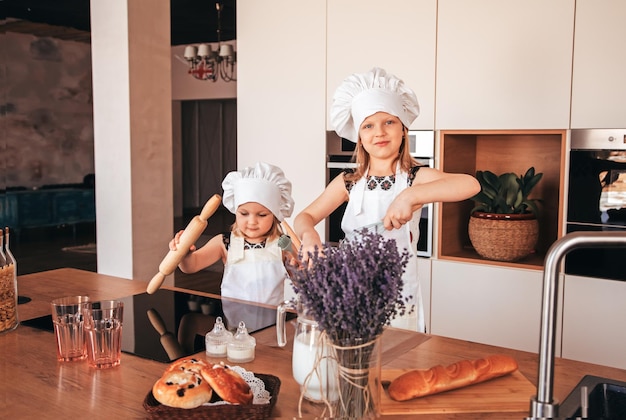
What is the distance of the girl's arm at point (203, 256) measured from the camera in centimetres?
213

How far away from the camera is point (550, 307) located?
0.77m

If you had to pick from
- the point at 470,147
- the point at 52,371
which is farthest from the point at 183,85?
the point at 52,371

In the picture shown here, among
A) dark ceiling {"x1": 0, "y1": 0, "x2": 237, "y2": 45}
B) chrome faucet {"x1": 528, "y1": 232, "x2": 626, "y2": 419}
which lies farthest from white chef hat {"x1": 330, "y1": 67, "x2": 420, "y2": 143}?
dark ceiling {"x1": 0, "y1": 0, "x2": 237, "y2": 45}

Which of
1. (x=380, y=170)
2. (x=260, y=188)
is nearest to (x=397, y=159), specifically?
(x=380, y=170)

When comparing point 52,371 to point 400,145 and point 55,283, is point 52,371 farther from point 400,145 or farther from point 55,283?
point 400,145

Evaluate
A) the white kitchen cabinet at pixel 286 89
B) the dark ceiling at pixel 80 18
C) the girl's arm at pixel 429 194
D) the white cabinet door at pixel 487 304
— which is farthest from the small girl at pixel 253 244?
the dark ceiling at pixel 80 18

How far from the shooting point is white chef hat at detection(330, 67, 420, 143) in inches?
75.0

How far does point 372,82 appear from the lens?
1947mm

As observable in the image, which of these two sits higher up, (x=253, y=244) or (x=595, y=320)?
(x=253, y=244)

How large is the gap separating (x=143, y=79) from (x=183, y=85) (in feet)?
22.1

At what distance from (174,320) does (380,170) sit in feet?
2.59

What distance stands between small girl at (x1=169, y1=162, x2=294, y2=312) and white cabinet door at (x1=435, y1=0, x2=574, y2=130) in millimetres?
1152

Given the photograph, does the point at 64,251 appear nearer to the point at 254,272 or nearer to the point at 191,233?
the point at 254,272

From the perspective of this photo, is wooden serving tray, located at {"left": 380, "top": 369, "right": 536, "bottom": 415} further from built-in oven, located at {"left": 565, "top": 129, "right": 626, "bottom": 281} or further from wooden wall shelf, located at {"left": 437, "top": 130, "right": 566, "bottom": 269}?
wooden wall shelf, located at {"left": 437, "top": 130, "right": 566, "bottom": 269}
